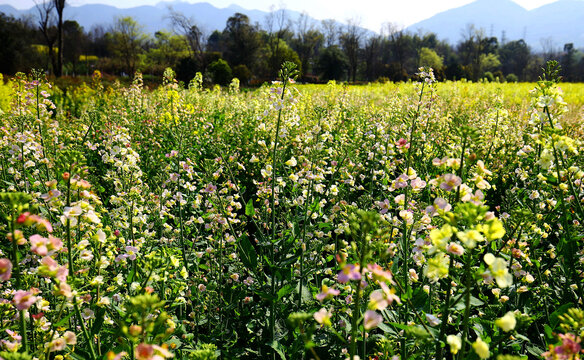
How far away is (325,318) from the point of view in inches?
40.1

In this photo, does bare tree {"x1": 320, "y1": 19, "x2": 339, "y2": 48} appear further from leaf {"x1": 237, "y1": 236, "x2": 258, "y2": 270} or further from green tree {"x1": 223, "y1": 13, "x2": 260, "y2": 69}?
leaf {"x1": 237, "y1": 236, "x2": 258, "y2": 270}

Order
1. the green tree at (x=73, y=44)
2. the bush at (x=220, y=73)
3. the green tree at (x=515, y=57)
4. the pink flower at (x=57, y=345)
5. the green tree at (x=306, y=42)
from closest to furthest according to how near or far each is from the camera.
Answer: the pink flower at (x=57, y=345), the bush at (x=220, y=73), the green tree at (x=73, y=44), the green tree at (x=306, y=42), the green tree at (x=515, y=57)

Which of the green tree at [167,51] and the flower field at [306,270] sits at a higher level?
the green tree at [167,51]

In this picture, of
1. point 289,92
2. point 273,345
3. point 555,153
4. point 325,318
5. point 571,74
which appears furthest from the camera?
point 571,74

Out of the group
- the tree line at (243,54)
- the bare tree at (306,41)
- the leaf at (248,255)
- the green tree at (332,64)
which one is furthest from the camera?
the bare tree at (306,41)

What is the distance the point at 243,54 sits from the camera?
45500 millimetres

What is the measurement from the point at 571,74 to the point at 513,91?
46.3 metres

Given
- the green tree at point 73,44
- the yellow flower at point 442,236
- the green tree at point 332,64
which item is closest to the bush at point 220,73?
the green tree at point 332,64

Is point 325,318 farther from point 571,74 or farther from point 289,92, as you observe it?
point 571,74

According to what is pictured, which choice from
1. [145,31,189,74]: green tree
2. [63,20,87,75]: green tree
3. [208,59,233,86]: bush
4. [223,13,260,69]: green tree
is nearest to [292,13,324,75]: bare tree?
→ [223,13,260,69]: green tree

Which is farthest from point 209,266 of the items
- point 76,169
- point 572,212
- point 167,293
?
point 572,212

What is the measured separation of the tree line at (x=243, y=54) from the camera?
105 ft

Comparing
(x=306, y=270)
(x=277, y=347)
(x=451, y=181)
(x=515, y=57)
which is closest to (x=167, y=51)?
(x=306, y=270)

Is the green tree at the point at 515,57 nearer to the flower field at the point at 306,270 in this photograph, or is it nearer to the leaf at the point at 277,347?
the flower field at the point at 306,270
